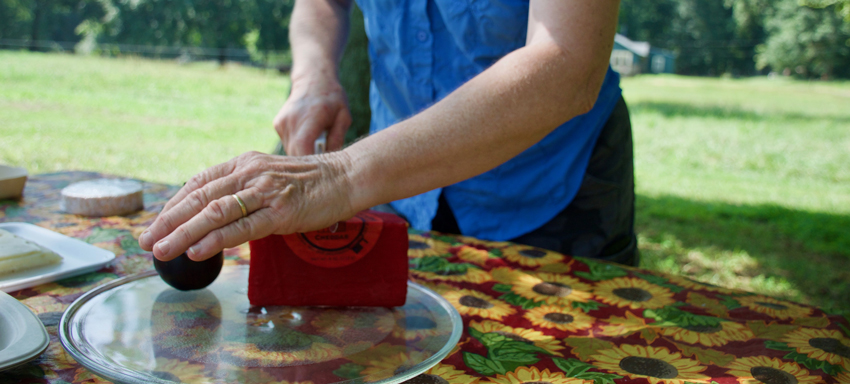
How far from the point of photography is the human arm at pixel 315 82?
1302 millimetres

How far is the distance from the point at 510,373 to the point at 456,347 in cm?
9

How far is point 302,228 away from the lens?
81cm

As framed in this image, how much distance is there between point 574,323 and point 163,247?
589mm

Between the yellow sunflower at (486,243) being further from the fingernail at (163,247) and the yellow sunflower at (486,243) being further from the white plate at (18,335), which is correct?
the white plate at (18,335)

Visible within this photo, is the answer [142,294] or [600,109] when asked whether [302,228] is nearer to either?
[142,294]

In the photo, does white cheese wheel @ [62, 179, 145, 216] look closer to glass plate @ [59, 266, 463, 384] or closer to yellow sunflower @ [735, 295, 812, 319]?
glass plate @ [59, 266, 463, 384]

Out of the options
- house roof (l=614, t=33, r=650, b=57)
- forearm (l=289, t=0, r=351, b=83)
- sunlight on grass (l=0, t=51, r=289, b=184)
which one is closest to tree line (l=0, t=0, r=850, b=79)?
house roof (l=614, t=33, r=650, b=57)

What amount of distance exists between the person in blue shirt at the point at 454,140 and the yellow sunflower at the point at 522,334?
0.22 meters

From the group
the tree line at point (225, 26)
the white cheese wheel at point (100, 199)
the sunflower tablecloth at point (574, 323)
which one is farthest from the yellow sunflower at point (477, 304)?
the tree line at point (225, 26)

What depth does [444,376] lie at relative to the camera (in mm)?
700

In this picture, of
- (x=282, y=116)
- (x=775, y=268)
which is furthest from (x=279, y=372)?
(x=775, y=268)

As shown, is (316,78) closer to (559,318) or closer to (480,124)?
(480,124)

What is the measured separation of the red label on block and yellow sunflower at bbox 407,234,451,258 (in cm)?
34

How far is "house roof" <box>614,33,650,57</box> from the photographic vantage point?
35438 millimetres
